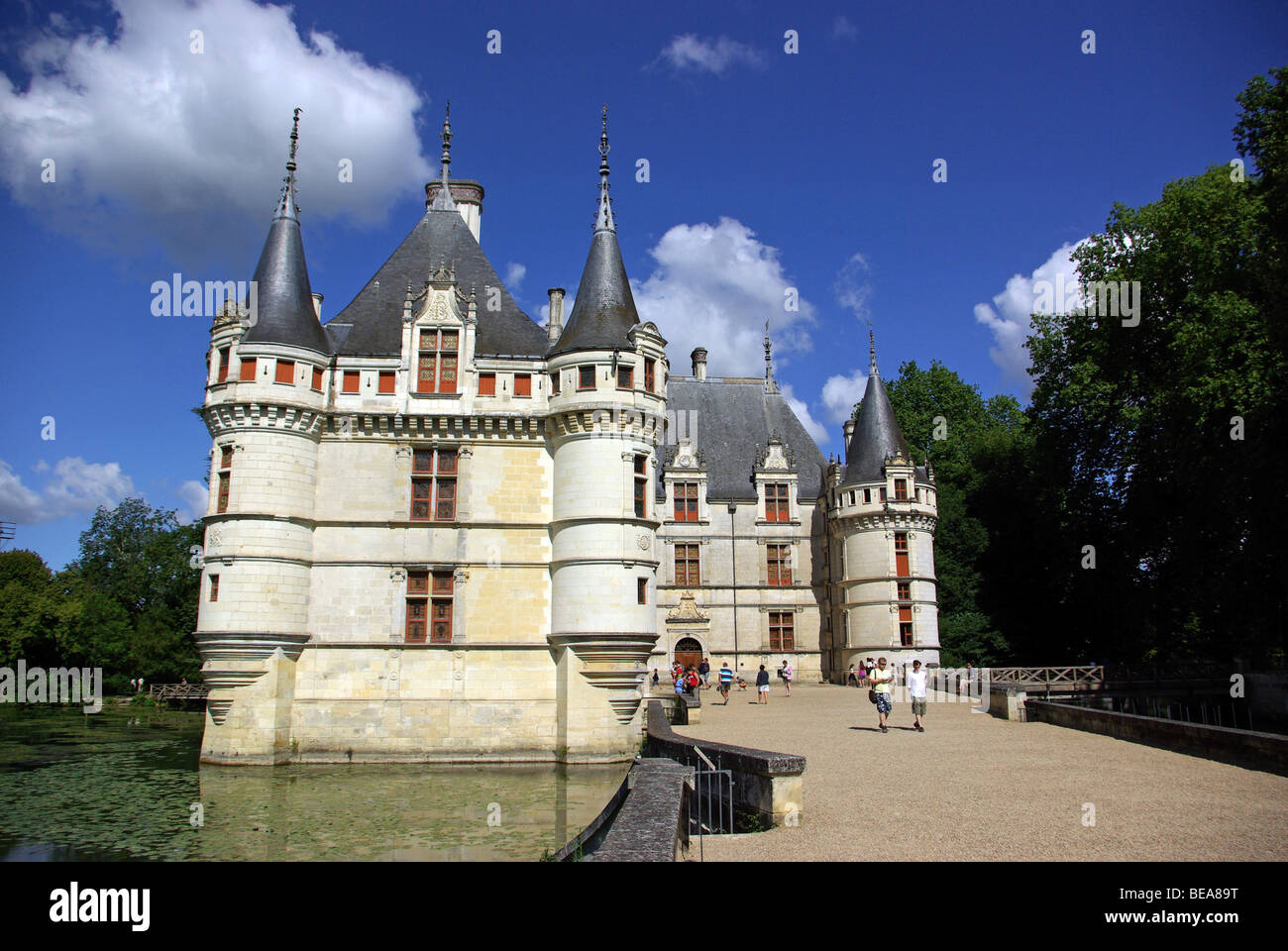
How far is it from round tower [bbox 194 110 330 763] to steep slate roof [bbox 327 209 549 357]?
1335 millimetres

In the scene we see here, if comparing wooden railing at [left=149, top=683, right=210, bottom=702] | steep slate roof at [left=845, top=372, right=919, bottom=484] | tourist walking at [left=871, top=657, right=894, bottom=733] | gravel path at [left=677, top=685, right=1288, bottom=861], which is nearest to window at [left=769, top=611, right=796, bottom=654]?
steep slate roof at [left=845, top=372, right=919, bottom=484]

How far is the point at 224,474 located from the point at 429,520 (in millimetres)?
4778

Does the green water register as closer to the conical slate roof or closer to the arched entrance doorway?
the arched entrance doorway

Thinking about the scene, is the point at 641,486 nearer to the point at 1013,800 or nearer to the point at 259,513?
the point at 259,513

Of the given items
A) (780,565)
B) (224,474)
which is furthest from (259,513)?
(780,565)

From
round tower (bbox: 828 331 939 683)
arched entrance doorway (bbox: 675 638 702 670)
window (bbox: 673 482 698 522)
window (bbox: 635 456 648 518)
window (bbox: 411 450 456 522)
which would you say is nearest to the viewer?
window (bbox: 635 456 648 518)

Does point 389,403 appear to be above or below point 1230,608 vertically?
above

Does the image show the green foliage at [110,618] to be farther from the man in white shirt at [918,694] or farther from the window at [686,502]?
the man in white shirt at [918,694]

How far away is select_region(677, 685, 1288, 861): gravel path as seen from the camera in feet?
26.5

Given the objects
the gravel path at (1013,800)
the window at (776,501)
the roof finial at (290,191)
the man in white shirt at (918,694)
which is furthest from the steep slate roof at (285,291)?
the window at (776,501)

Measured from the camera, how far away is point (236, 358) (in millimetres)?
19938

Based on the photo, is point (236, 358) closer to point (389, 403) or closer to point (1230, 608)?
point (389, 403)

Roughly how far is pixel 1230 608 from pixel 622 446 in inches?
805
